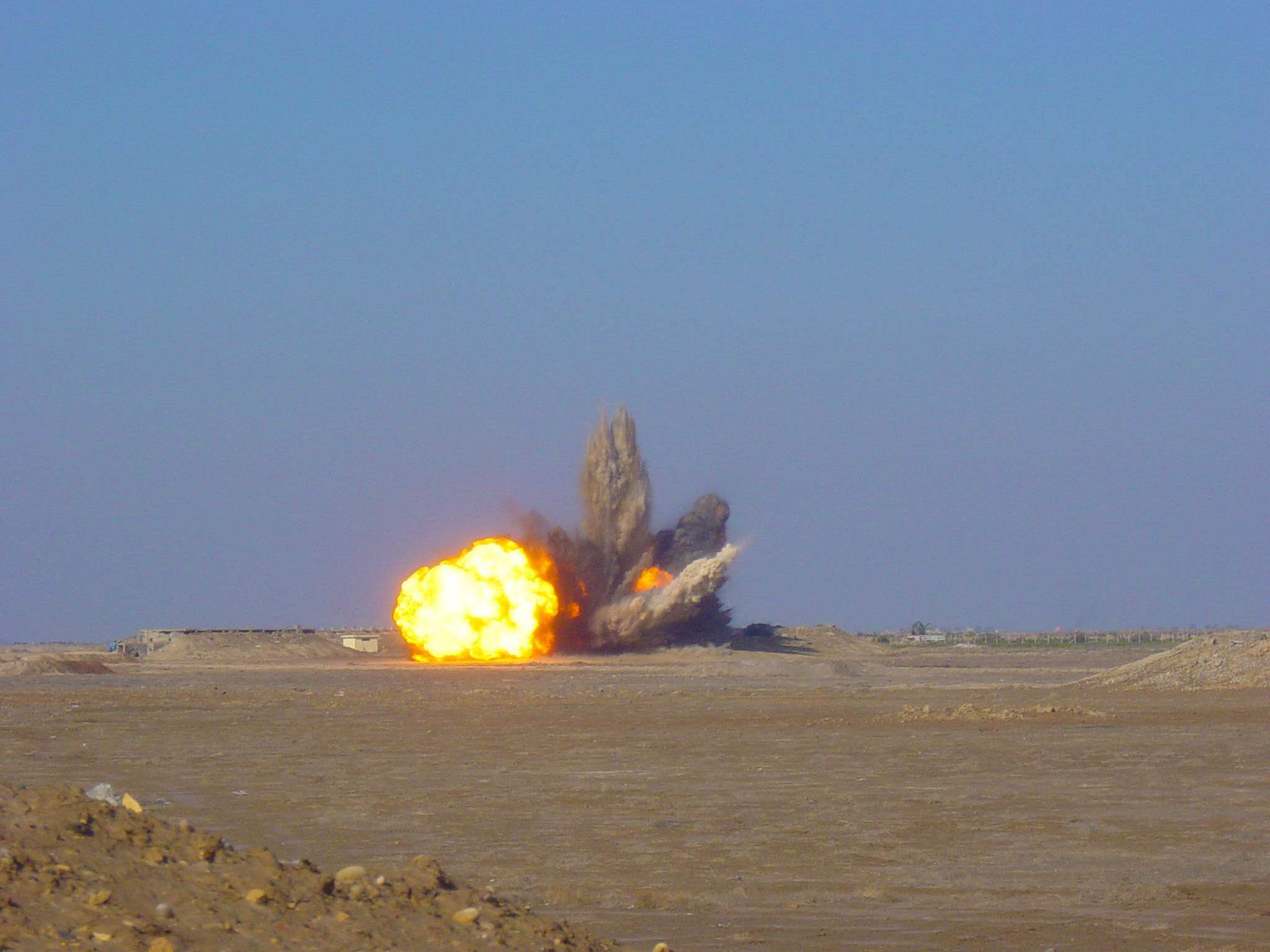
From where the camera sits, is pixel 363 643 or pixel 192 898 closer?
pixel 192 898

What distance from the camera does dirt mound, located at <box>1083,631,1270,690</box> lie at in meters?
44.1

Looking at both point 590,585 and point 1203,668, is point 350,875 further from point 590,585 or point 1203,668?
point 590,585

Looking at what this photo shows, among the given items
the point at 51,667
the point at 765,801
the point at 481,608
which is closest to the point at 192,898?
the point at 765,801

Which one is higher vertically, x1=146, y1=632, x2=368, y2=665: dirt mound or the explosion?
the explosion

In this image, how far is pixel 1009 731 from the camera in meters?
29.2

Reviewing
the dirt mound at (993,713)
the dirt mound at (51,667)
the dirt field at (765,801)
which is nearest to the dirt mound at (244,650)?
the dirt mound at (51,667)

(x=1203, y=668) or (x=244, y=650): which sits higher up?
(x=1203, y=668)

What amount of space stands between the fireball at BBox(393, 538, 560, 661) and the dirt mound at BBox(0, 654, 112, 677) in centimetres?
1616

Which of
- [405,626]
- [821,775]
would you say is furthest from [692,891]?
[405,626]

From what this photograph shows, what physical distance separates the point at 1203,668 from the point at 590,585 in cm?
4177

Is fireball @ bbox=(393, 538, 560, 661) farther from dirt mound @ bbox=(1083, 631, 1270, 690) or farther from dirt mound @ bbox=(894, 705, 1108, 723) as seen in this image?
dirt mound @ bbox=(894, 705, 1108, 723)

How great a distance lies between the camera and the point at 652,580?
3327 inches

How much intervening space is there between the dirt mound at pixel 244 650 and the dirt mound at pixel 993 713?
49830 millimetres

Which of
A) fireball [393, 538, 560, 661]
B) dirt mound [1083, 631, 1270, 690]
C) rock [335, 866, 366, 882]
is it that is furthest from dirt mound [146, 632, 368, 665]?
rock [335, 866, 366, 882]
